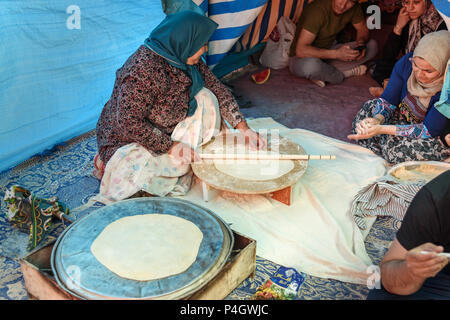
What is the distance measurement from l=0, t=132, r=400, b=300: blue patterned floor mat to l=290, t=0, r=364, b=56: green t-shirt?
2722 mm

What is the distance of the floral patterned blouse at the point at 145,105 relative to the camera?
2439 mm

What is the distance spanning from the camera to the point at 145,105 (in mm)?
2479

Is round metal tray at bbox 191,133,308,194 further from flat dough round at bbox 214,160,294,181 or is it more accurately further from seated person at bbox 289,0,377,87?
seated person at bbox 289,0,377,87

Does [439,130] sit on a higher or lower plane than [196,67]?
lower

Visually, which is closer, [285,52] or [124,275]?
[124,275]

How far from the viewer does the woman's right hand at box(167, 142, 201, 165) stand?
2.62 metres

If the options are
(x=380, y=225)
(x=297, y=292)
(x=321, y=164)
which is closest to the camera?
(x=297, y=292)

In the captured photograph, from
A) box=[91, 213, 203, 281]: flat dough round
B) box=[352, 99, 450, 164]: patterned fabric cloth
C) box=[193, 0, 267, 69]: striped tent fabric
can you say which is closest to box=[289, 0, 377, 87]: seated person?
box=[193, 0, 267, 69]: striped tent fabric

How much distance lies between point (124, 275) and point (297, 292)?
0.88m

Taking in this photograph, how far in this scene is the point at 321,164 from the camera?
3.11 metres

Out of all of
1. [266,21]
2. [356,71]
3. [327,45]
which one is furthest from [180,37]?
[356,71]

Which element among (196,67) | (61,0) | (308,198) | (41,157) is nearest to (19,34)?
(61,0)
